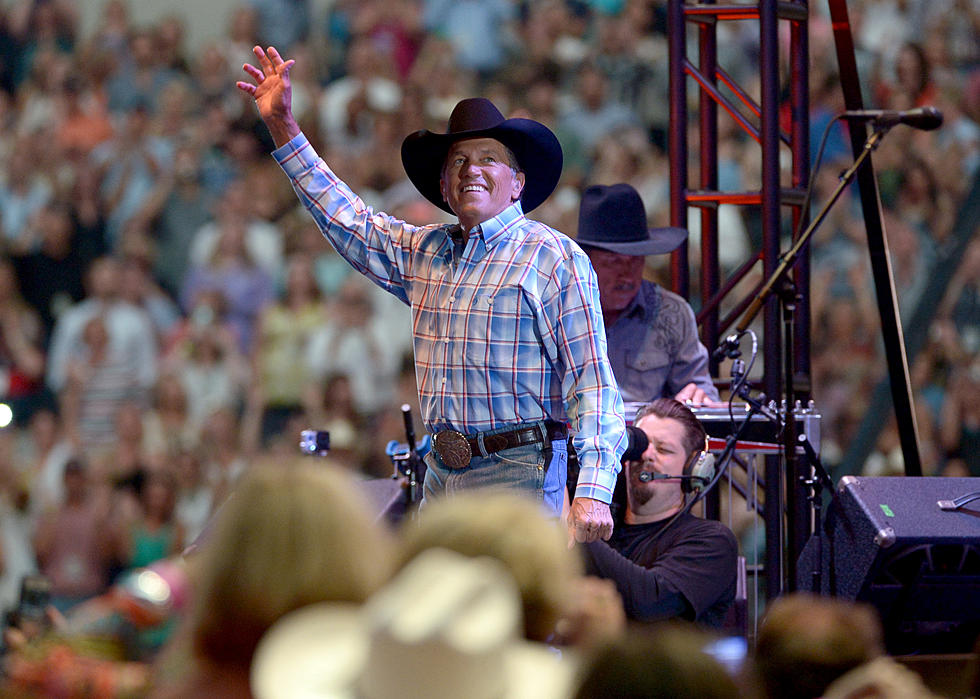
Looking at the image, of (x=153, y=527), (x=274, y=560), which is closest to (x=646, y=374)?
(x=274, y=560)

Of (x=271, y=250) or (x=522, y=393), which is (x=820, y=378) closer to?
(x=271, y=250)

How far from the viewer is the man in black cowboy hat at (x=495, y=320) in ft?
10.4

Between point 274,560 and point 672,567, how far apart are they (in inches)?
86.2

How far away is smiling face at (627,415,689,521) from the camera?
3682 millimetres

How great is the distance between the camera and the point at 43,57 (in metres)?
8.38

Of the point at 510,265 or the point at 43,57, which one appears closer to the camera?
the point at 510,265

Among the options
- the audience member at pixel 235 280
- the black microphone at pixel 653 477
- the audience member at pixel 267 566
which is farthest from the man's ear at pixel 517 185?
the audience member at pixel 235 280

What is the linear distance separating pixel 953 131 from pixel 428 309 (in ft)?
19.1

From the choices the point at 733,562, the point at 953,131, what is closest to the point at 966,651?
the point at 733,562

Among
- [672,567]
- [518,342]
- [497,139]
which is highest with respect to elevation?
[497,139]

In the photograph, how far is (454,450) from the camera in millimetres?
3201

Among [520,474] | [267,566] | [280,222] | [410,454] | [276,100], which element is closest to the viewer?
[267,566]

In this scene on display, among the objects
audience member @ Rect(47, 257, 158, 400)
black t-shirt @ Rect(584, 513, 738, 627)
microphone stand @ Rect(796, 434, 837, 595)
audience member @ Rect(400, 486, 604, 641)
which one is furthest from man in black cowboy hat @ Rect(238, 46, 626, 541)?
audience member @ Rect(47, 257, 158, 400)

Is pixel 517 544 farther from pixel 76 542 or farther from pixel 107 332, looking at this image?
pixel 107 332
